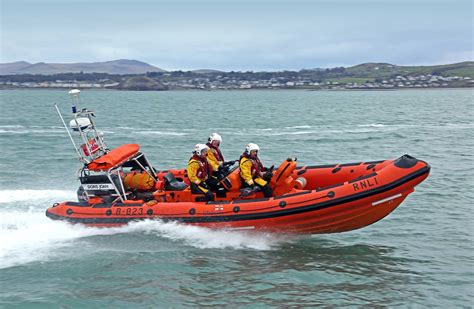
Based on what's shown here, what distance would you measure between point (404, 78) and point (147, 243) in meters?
132

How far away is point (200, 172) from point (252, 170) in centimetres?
95

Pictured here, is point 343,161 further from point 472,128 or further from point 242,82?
point 242,82

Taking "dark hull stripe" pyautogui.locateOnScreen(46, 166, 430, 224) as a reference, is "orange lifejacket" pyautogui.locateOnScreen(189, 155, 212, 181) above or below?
above

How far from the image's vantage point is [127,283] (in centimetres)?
829

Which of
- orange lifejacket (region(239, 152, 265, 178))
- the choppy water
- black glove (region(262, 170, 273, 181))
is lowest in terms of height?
the choppy water

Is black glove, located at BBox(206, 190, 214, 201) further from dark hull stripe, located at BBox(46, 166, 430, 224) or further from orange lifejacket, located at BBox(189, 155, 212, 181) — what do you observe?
dark hull stripe, located at BBox(46, 166, 430, 224)

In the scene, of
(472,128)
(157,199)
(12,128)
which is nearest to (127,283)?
(157,199)

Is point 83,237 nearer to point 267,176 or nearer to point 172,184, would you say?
point 172,184

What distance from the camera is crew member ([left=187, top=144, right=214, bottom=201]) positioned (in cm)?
1012

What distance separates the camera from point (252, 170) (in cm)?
998

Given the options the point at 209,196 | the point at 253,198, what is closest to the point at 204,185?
the point at 209,196

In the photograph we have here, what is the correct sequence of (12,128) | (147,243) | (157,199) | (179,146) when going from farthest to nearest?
(12,128)
(179,146)
(157,199)
(147,243)

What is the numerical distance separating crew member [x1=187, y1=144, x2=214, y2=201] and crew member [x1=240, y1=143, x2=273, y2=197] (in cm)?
A: 67

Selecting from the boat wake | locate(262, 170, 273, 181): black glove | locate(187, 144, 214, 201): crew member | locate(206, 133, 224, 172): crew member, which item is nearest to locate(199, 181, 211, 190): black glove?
locate(187, 144, 214, 201): crew member
